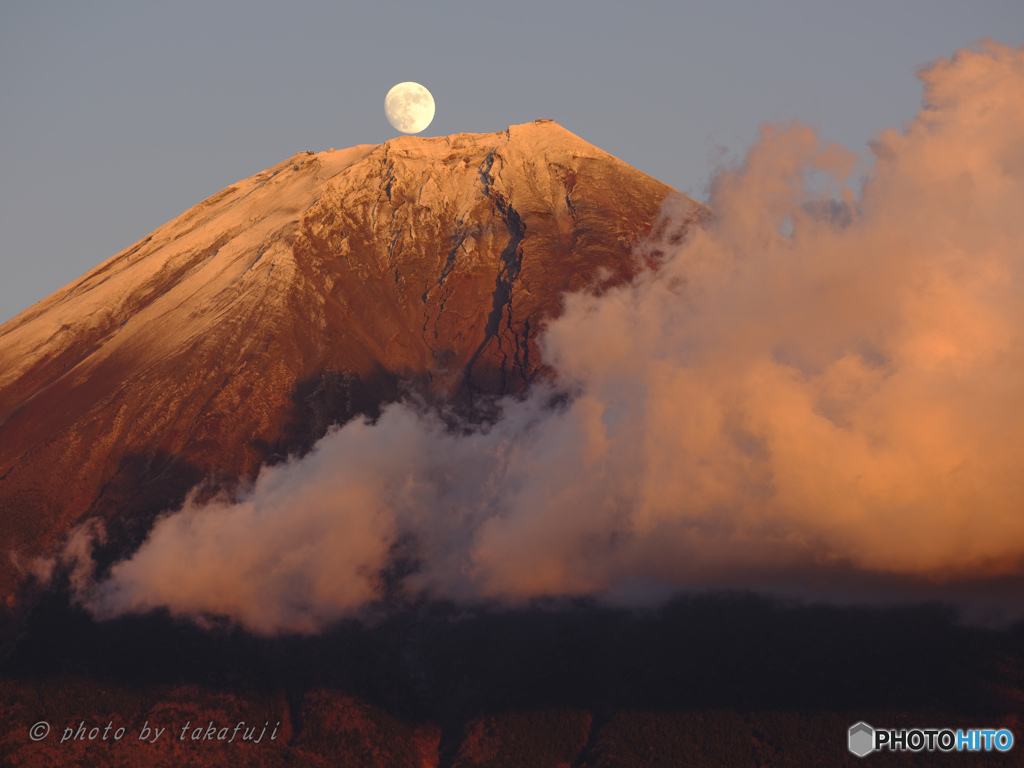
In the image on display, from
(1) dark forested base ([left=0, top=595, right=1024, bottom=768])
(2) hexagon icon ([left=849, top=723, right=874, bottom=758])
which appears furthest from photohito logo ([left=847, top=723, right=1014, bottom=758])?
(1) dark forested base ([left=0, top=595, right=1024, bottom=768])

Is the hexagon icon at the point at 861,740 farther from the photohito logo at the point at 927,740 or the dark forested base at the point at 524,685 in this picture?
the dark forested base at the point at 524,685

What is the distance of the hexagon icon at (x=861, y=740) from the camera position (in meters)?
155

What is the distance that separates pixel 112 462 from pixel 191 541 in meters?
19.5

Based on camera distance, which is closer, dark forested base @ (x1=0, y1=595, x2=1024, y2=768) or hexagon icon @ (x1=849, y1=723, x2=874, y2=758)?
hexagon icon @ (x1=849, y1=723, x2=874, y2=758)

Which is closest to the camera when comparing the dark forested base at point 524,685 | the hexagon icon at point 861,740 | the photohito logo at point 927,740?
the photohito logo at point 927,740

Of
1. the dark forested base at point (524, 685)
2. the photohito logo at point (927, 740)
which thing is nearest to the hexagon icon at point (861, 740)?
the photohito logo at point (927, 740)

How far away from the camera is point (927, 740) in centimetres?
15250

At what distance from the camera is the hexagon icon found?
155000 millimetres

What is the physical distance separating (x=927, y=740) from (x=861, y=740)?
7.91 m

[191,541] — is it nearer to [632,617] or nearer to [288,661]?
[288,661]

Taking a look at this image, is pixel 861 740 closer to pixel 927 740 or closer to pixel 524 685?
pixel 927 740

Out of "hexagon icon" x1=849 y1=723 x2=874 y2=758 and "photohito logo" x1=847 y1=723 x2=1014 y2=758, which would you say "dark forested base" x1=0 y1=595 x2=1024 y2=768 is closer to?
"photohito logo" x1=847 y1=723 x2=1014 y2=758

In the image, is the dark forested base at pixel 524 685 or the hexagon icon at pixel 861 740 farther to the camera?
the dark forested base at pixel 524 685

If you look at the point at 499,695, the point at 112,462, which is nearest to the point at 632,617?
the point at 499,695
